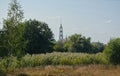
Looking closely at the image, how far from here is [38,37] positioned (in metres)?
69.4

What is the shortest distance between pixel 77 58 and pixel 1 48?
54.8 feet

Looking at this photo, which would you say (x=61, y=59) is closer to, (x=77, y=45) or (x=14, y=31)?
(x=14, y=31)

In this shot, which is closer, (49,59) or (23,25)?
(23,25)

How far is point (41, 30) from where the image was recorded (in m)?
72.8

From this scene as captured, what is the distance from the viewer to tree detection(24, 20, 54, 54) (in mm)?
66750

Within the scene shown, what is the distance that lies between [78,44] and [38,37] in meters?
21.6

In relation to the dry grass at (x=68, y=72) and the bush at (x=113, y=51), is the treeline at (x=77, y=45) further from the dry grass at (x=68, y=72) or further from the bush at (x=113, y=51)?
the dry grass at (x=68, y=72)

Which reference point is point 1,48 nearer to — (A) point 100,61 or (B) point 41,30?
(A) point 100,61

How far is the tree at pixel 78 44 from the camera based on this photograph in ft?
281

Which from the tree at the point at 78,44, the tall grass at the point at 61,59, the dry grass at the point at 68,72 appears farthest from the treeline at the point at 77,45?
the dry grass at the point at 68,72

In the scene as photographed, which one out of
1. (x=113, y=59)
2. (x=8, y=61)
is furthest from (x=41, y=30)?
(x=8, y=61)

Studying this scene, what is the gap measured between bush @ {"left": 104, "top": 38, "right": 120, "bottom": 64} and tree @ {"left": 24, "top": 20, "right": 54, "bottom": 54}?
93.1 feet

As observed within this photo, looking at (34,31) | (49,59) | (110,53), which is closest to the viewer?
(110,53)

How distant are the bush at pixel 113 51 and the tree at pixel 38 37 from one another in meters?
28.4
